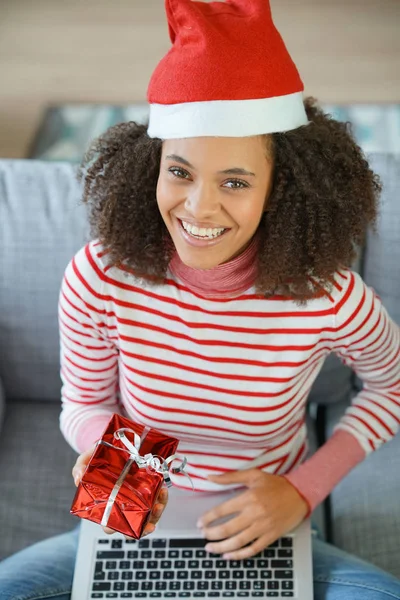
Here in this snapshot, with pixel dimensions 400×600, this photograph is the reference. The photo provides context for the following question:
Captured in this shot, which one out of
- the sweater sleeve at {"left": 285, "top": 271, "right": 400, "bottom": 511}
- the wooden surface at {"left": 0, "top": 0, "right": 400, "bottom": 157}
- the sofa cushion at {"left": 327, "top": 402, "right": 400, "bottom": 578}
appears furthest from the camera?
the wooden surface at {"left": 0, "top": 0, "right": 400, "bottom": 157}

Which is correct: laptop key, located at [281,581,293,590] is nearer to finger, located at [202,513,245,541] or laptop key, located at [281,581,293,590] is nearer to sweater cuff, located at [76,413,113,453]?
finger, located at [202,513,245,541]

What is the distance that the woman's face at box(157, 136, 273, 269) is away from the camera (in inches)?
37.0

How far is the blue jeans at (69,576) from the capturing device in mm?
1130

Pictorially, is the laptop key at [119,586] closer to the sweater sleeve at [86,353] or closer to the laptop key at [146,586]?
the laptop key at [146,586]

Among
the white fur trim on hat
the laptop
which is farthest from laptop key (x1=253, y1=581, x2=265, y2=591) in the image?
the white fur trim on hat

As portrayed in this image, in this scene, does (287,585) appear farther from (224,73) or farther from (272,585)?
(224,73)

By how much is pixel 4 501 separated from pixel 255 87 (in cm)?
92

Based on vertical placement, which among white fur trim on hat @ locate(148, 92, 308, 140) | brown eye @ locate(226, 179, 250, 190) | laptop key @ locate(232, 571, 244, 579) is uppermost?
white fur trim on hat @ locate(148, 92, 308, 140)

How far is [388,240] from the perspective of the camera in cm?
142

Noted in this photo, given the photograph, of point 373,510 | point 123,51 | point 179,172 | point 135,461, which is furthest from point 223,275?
point 123,51

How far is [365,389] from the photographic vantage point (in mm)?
1304

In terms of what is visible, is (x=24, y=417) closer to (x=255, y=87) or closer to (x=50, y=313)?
(x=50, y=313)

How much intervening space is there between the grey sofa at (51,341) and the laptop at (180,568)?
0.24 m

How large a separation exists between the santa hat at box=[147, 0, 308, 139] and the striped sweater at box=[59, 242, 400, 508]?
0.90 ft
